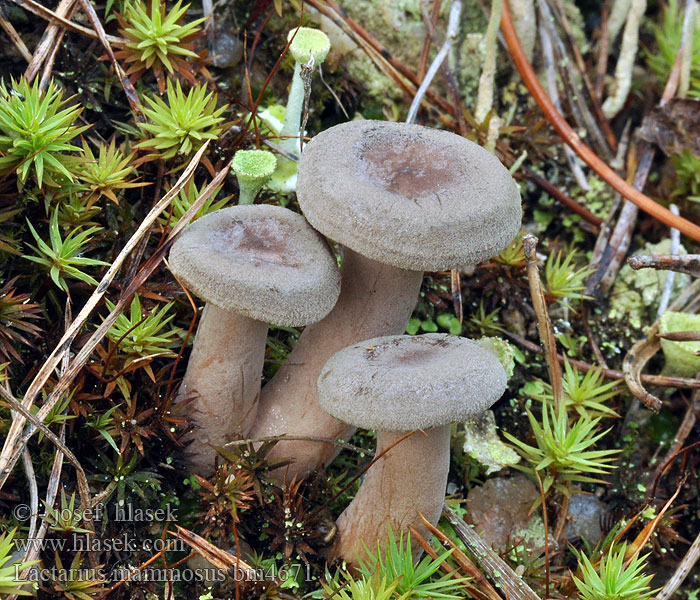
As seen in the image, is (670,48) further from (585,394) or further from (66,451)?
(66,451)

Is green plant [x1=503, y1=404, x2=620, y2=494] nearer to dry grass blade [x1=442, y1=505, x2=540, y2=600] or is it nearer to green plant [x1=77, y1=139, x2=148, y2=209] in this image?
dry grass blade [x1=442, y1=505, x2=540, y2=600]

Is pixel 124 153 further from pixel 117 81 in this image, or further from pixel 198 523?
pixel 198 523

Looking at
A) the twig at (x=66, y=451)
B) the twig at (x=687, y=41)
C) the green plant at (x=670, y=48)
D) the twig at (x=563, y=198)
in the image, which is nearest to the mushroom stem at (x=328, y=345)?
the twig at (x=66, y=451)

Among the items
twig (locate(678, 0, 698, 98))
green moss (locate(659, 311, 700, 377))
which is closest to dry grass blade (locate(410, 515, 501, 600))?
green moss (locate(659, 311, 700, 377))

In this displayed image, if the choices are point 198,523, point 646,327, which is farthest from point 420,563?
point 646,327

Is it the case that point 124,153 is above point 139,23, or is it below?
below

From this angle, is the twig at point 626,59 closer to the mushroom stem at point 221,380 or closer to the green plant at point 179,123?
the green plant at point 179,123
